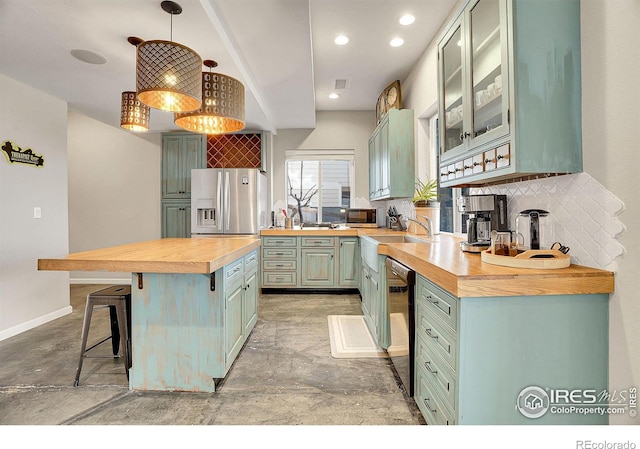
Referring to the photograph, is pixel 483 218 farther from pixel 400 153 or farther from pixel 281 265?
pixel 281 265

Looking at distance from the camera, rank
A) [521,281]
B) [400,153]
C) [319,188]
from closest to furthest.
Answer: [521,281] < [400,153] < [319,188]

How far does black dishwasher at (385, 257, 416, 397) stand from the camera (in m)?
1.87

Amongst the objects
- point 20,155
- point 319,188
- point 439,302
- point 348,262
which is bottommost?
point 348,262

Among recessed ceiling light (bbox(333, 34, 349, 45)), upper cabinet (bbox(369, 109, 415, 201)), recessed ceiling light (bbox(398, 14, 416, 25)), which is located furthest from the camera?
upper cabinet (bbox(369, 109, 415, 201))

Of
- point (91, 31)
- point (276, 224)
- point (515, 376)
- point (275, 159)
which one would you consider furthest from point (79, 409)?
point (275, 159)

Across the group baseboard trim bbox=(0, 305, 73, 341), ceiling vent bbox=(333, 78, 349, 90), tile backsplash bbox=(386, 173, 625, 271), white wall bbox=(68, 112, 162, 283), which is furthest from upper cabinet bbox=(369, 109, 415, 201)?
baseboard trim bbox=(0, 305, 73, 341)

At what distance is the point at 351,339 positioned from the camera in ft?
9.59

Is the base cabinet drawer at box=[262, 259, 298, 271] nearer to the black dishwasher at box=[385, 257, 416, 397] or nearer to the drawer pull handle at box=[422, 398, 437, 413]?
the black dishwasher at box=[385, 257, 416, 397]

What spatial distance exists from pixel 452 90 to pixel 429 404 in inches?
71.3

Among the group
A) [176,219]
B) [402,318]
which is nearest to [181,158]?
[176,219]

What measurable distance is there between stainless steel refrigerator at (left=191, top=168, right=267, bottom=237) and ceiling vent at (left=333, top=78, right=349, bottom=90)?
156cm

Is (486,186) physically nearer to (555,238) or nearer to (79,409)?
(555,238)

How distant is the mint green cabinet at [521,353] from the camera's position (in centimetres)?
127

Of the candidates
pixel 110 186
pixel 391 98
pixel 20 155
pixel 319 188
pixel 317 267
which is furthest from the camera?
pixel 319 188
